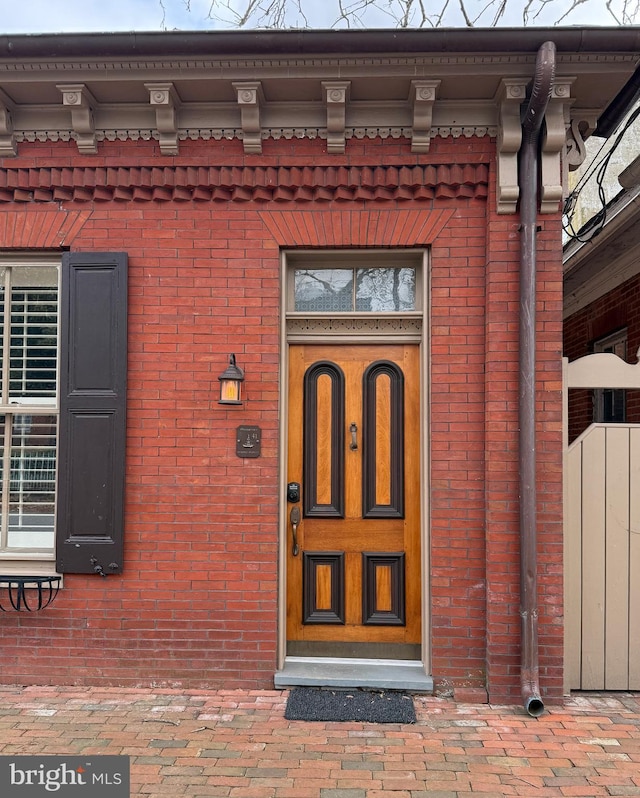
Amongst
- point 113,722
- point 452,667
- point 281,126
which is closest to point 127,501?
point 113,722

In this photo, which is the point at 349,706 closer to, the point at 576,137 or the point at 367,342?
the point at 367,342

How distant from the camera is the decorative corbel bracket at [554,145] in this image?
13.0 feet

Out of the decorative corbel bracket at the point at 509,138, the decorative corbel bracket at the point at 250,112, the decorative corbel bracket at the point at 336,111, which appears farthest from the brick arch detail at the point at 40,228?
the decorative corbel bracket at the point at 509,138

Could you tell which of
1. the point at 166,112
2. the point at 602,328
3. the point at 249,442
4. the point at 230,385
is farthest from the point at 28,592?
the point at 602,328

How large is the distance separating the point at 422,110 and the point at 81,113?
7.95 feet

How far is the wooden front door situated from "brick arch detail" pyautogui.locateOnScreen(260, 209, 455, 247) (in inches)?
31.8

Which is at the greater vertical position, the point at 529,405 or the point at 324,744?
the point at 529,405

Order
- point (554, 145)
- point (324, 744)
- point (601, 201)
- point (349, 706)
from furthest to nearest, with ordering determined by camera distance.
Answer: point (601, 201)
point (554, 145)
point (349, 706)
point (324, 744)

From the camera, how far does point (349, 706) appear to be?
12.9 ft

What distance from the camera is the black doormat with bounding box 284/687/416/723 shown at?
379cm

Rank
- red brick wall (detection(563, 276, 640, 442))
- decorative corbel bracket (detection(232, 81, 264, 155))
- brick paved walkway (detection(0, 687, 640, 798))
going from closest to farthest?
1. brick paved walkway (detection(0, 687, 640, 798))
2. decorative corbel bracket (detection(232, 81, 264, 155))
3. red brick wall (detection(563, 276, 640, 442))

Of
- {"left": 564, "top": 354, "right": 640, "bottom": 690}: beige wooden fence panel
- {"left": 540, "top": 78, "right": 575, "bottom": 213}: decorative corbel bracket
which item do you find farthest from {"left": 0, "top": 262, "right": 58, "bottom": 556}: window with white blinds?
{"left": 564, "top": 354, "right": 640, "bottom": 690}: beige wooden fence panel

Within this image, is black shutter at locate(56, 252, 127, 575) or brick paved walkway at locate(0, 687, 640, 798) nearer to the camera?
brick paved walkway at locate(0, 687, 640, 798)

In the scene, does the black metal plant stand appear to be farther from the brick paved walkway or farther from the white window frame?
the brick paved walkway
